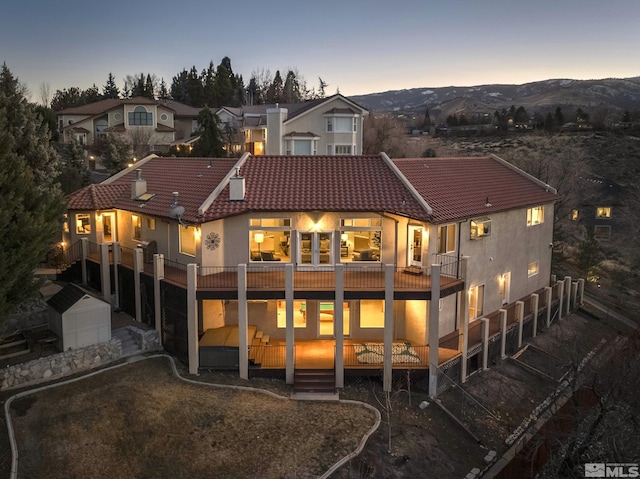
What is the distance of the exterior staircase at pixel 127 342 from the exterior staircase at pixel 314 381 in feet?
22.2

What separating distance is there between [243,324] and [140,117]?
48669 mm

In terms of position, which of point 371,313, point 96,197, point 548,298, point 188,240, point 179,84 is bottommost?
point 548,298

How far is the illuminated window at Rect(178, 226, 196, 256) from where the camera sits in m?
23.9

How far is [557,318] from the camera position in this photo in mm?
32219

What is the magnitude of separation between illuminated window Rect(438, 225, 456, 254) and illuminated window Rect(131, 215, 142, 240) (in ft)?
49.9

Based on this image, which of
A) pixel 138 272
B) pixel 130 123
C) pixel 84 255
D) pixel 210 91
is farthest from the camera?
pixel 210 91

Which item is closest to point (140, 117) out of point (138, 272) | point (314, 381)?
point (138, 272)

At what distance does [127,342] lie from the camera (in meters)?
22.5

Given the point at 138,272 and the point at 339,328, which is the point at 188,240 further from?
the point at 339,328

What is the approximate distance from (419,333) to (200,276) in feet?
31.6

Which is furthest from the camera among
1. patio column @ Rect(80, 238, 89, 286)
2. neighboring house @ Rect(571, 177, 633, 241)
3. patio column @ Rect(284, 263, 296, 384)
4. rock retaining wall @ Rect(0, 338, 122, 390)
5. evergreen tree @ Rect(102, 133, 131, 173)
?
neighboring house @ Rect(571, 177, 633, 241)

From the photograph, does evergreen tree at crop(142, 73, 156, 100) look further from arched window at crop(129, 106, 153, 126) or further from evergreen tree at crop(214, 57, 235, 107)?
arched window at crop(129, 106, 153, 126)

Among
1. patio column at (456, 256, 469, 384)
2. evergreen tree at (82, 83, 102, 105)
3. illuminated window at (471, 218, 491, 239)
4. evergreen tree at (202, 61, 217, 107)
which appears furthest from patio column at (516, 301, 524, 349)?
evergreen tree at (82, 83, 102, 105)

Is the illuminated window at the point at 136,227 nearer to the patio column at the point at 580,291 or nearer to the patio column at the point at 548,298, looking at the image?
the patio column at the point at 548,298
